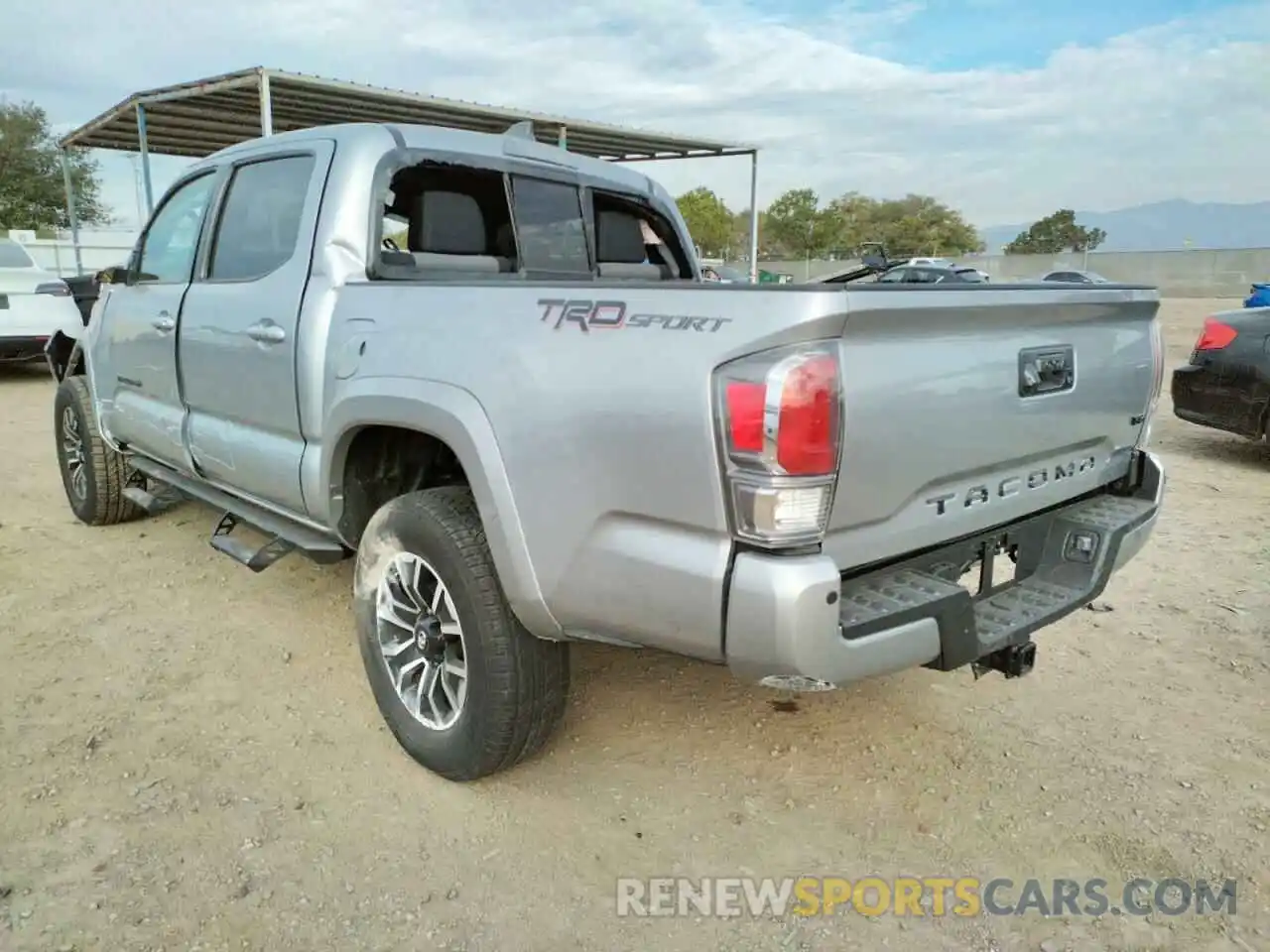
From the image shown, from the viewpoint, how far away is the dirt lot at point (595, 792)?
2.29 meters

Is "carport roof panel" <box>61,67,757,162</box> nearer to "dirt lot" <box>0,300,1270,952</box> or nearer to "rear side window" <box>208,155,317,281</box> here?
"rear side window" <box>208,155,317,281</box>

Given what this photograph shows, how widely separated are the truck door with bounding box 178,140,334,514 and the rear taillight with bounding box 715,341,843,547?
182cm

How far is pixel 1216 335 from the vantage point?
7.20 metres

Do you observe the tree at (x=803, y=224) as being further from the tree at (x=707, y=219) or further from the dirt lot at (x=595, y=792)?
the dirt lot at (x=595, y=792)

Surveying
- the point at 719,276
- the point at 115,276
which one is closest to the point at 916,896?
the point at 115,276

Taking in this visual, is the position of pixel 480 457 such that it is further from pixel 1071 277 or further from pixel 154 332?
pixel 1071 277

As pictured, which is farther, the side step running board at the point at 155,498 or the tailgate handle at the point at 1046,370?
the side step running board at the point at 155,498

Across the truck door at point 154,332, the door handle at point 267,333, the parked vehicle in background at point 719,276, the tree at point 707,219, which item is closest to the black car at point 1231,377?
the parked vehicle in background at point 719,276

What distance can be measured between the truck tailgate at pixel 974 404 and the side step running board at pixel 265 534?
202 centimetres

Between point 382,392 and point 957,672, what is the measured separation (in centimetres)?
246

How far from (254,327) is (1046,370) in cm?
264

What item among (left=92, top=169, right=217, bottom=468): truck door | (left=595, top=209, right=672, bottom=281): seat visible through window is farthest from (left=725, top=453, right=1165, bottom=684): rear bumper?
(left=92, top=169, right=217, bottom=468): truck door

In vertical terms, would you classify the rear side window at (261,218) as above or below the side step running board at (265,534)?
above

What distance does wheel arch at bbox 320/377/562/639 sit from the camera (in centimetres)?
237
